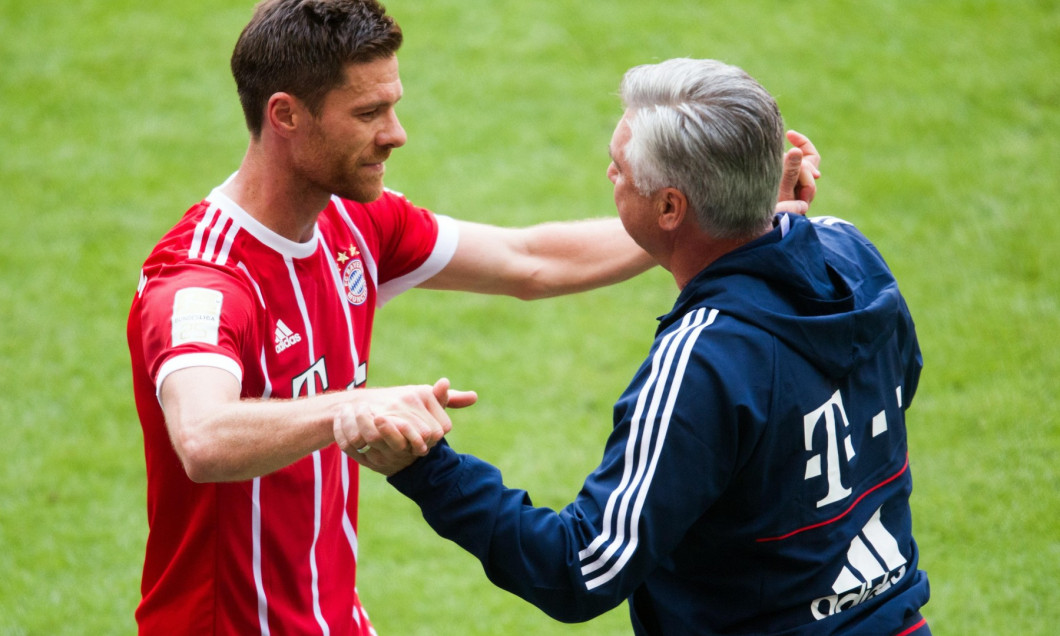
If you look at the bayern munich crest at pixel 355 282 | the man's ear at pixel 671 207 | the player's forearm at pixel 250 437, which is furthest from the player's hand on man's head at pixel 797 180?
the player's forearm at pixel 250 437

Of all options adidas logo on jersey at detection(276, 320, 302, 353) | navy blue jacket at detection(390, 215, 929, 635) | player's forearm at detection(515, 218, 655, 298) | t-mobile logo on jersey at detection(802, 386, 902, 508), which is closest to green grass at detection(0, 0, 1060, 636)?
player's forearm at detection(515, 218, 655, 298)

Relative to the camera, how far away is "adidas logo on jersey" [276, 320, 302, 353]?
9.20 ft

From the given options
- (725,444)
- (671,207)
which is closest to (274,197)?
(671,207)

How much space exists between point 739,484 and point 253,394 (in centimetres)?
118

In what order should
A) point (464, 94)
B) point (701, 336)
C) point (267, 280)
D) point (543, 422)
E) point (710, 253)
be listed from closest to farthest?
point (701, 336)
point (710, 253)
point (267, 280)
point (543, 422)
point (464, 94)

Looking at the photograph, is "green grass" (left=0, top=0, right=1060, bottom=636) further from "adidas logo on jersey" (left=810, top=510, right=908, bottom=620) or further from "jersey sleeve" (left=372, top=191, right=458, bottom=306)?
"adidas logo on jersey" (left=810, top=510, right=908, bottom=620)

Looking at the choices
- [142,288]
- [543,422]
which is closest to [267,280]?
[142,288]

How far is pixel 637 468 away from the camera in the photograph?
7.42 ft

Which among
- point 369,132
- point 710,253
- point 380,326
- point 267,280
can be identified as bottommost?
point 380,326

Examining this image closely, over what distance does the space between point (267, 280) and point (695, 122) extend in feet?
3.62

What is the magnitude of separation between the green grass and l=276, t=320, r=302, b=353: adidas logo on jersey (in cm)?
254

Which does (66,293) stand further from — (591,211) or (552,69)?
(552,69)

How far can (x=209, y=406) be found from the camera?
2.33 metres

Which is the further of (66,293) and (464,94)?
(464,94)
